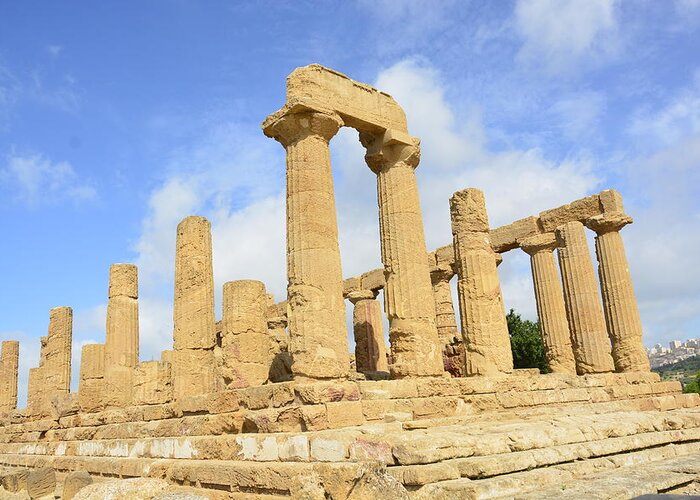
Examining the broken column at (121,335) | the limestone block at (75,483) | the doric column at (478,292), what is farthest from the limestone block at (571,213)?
the limestone block at (75,483)

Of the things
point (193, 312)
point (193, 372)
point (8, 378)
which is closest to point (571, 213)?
point (193, 312)

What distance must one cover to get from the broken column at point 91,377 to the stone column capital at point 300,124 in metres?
10.0

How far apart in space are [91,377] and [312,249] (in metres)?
10.6

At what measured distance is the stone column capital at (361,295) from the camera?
2441 cm

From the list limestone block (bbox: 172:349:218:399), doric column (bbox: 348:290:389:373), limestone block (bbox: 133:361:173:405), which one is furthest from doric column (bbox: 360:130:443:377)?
doric column (bbox: 348:290:389:373)

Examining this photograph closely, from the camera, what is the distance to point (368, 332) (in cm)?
2261

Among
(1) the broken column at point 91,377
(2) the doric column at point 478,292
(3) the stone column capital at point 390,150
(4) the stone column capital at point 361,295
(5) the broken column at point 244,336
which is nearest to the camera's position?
(5) the broken column at point 244,336

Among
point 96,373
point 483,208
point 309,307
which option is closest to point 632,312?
point 483,208

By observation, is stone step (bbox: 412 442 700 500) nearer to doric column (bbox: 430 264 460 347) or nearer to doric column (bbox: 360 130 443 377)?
doric column (bbox: 360 130 443 377)

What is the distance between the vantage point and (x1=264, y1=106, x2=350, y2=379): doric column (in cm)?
1095

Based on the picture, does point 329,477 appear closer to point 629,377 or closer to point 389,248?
point 389,248

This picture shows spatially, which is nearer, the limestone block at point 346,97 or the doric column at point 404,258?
the limestone block at point 346,97

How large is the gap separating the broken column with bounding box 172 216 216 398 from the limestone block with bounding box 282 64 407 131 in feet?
15.2

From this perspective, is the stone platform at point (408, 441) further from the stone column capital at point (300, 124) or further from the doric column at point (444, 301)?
the doric column at point (444, 301)
